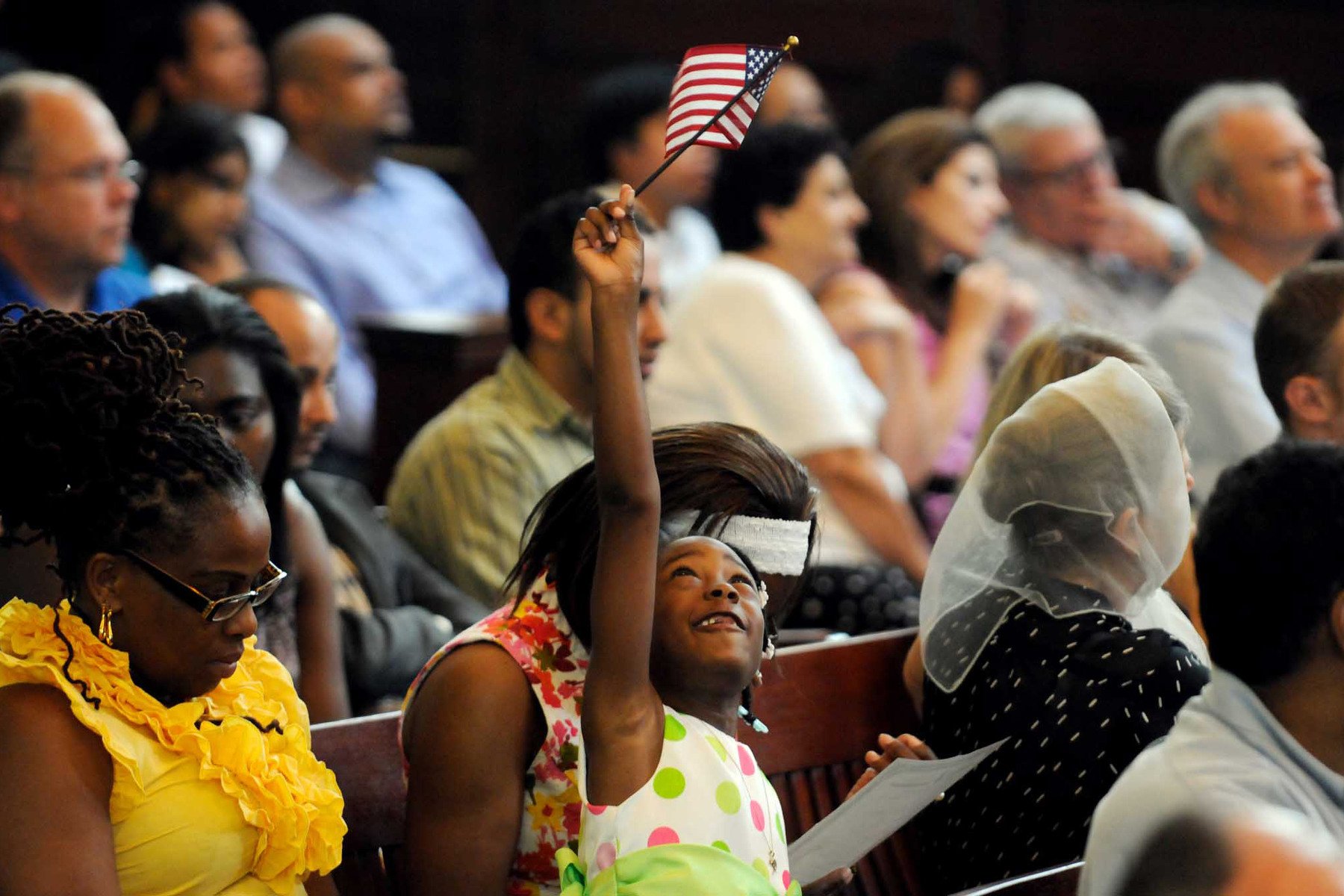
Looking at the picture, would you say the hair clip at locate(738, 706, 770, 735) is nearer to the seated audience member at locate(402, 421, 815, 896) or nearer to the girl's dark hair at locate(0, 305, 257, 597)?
the seated audience member at locate(402, 421, 815, 896)

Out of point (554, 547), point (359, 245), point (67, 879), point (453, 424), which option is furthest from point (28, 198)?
point (67, 879)

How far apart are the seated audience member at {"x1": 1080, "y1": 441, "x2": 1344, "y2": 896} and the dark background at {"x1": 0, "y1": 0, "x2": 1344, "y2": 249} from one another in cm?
508

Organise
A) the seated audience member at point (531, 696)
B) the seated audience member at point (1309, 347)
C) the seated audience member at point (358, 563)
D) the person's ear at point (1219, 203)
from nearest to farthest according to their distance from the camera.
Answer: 1. the seated audience member at point (531, 696)
2. the seated audience member at point (358, 563)
3. the seated audience member at point (1309, 347)
4. the person's ear at point (1219, 203)

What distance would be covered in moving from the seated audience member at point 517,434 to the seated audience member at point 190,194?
1.36 m

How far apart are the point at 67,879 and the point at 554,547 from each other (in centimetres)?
63

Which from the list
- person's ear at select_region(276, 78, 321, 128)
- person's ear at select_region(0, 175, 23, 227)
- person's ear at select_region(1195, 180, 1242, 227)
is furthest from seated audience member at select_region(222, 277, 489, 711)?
person's ear at select_region(276, 78, 321, 128)

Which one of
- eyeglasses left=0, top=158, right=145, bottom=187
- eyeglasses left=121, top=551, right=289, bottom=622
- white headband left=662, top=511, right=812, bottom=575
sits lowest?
eyeglasses left=0, top=158, right=145, bottom=187

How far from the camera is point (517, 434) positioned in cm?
322

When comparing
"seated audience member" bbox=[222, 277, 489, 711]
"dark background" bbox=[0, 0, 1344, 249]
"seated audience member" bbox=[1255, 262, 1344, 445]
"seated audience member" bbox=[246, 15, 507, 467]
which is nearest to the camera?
"seated audience member" bbox=[222, 277, 489, 711]

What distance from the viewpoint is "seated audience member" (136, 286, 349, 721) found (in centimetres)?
248

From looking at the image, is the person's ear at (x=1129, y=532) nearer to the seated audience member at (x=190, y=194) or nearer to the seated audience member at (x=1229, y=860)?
the seated audience member at (x=1229, y=860)

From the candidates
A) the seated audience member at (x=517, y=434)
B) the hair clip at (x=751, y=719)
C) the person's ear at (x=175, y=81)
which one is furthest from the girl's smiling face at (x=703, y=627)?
the person's ear at (x=175, y=81)

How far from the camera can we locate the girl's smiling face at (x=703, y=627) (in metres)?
1.69

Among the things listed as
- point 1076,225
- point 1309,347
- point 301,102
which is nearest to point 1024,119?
point 1076,225
